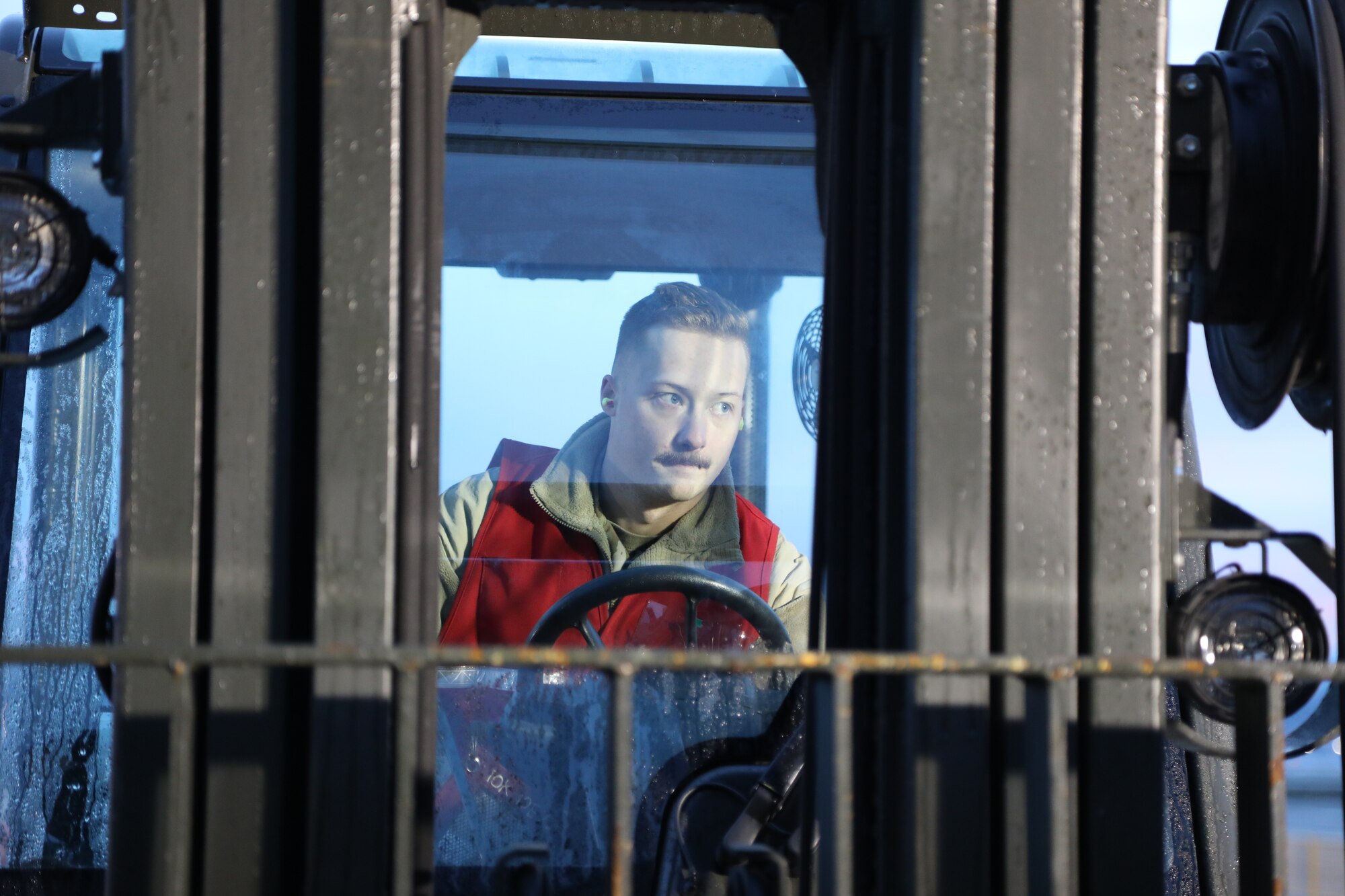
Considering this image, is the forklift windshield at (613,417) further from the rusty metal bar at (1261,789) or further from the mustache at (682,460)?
the rusty metal bar at (1261,789)

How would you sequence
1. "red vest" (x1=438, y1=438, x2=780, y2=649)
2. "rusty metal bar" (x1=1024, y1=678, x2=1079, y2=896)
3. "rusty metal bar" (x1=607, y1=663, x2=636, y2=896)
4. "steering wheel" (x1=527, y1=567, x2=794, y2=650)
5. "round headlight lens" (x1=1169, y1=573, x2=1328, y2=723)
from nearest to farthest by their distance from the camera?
"rusty metal bar" (x1=607, y1=663, x2=636, y2=896), "rusty metal bar" (x1=1024, y1=678, x2=1079, y2=896), "round headlight lens" (x1=1169, y1=573, x2=1328, y2=723), "steering wheel" (x1=527, y1=567, x2=794, y2=650), "red vest" (x1=438, y1=438, x2=780, y2=649)

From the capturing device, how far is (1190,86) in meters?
2.08

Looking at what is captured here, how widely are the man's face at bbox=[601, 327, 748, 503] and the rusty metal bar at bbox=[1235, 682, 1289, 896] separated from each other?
1.48 meters

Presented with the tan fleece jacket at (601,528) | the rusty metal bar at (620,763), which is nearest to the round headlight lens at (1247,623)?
the rusty metal bar at (620,763)

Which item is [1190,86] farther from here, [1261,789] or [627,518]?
[627,518]

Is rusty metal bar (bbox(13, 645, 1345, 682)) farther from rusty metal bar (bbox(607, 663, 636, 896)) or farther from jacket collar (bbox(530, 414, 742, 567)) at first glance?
jacket collar (bbox(530, 414, 742, 567))

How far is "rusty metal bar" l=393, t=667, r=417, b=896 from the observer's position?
1545 millimetres

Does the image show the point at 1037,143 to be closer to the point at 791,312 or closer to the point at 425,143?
the point at 425,143

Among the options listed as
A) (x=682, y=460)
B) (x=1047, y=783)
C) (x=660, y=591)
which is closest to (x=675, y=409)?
(x=682, y=460)

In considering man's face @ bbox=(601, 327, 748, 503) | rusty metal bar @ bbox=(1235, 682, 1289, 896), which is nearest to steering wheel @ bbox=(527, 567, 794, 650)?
man's face @ bbox=(601, 327, 748, 503)

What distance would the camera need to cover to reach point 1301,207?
6.73 ft

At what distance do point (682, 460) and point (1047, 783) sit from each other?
58.5 inches

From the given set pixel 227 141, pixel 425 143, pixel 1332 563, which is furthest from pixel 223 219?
pixel 1332 563

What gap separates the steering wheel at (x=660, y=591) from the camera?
8.91 ft
